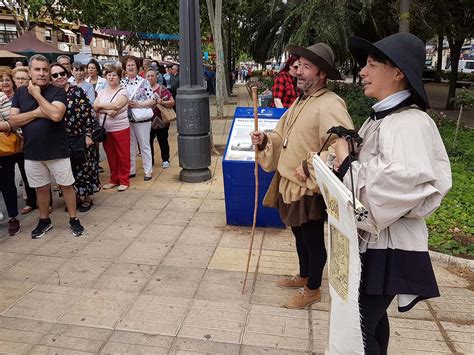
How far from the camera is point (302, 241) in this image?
9.86 feet

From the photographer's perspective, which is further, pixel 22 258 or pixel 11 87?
pixel 11 87

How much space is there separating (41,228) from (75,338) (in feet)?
6.50

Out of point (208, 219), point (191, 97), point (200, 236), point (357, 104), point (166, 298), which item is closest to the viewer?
point (166, 298)

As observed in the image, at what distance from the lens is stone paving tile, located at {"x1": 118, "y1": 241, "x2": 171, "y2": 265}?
373 centimetres

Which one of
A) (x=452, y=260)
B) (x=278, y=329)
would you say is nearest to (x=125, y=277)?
(x=278, y=329)

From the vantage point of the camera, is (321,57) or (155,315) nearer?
(321,57)

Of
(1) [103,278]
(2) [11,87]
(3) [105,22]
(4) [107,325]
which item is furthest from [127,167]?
(3) [105,22]

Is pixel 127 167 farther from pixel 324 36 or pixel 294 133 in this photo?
pixel 324 36

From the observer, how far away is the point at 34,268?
3.58 m

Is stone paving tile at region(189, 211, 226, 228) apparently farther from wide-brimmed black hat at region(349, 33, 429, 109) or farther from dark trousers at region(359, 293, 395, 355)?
wide-brimmed black hat at region(349, 33, 429, 109)

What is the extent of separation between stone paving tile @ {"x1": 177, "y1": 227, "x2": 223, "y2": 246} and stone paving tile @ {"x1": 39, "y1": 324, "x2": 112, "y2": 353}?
150 cm

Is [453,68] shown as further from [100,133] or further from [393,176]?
[393,176]

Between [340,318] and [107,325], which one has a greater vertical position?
[340,318]

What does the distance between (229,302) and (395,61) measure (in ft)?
7.03
